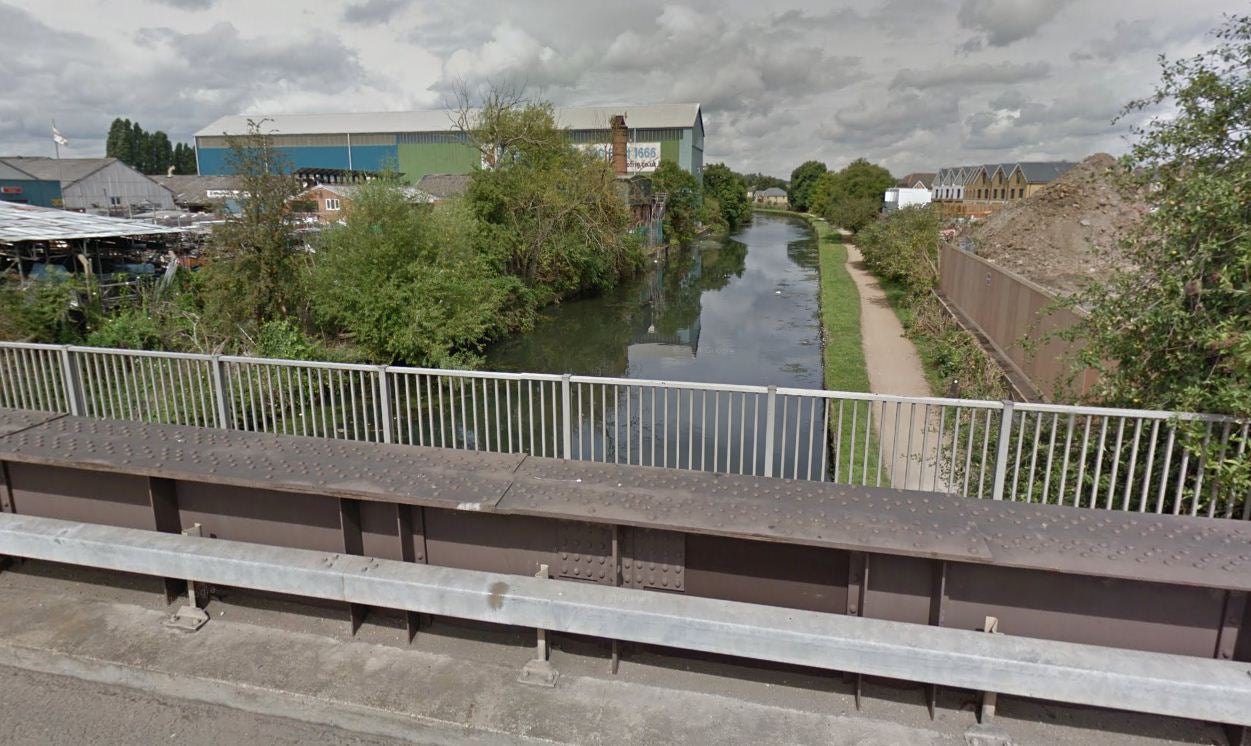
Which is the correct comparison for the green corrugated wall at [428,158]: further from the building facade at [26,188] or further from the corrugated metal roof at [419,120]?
the building facade at [26,188]

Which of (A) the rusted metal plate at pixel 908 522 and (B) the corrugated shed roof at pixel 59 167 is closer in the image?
(A) the rusted metal plate at pixel 908 522

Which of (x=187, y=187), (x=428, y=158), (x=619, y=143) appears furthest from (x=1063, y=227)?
(x=428, y=158)

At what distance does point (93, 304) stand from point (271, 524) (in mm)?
14727

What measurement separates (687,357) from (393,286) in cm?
819

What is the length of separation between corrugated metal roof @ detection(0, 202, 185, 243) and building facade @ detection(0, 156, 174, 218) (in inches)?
1416

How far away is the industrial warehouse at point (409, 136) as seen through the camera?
279 ft

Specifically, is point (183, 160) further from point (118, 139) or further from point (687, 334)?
point (687, 334)

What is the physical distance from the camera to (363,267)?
16.9m

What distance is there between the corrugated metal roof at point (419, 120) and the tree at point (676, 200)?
27.6m

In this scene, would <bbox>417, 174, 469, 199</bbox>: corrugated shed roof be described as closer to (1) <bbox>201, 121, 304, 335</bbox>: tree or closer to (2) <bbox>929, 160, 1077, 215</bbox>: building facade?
(1) <bbox>201, 121, 304, 335</bbox>: tree

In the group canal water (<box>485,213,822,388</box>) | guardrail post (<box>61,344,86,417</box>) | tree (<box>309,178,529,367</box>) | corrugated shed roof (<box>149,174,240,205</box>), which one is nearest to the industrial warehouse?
corrugated shed roof (<box>149,174,240,205</box>)

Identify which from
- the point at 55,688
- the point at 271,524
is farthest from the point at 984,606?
the point at 55,688

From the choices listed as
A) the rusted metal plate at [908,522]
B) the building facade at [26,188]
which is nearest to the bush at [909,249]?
the rusted metal plate at [908,522]

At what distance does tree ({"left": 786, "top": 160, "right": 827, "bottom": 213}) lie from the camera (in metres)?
156
